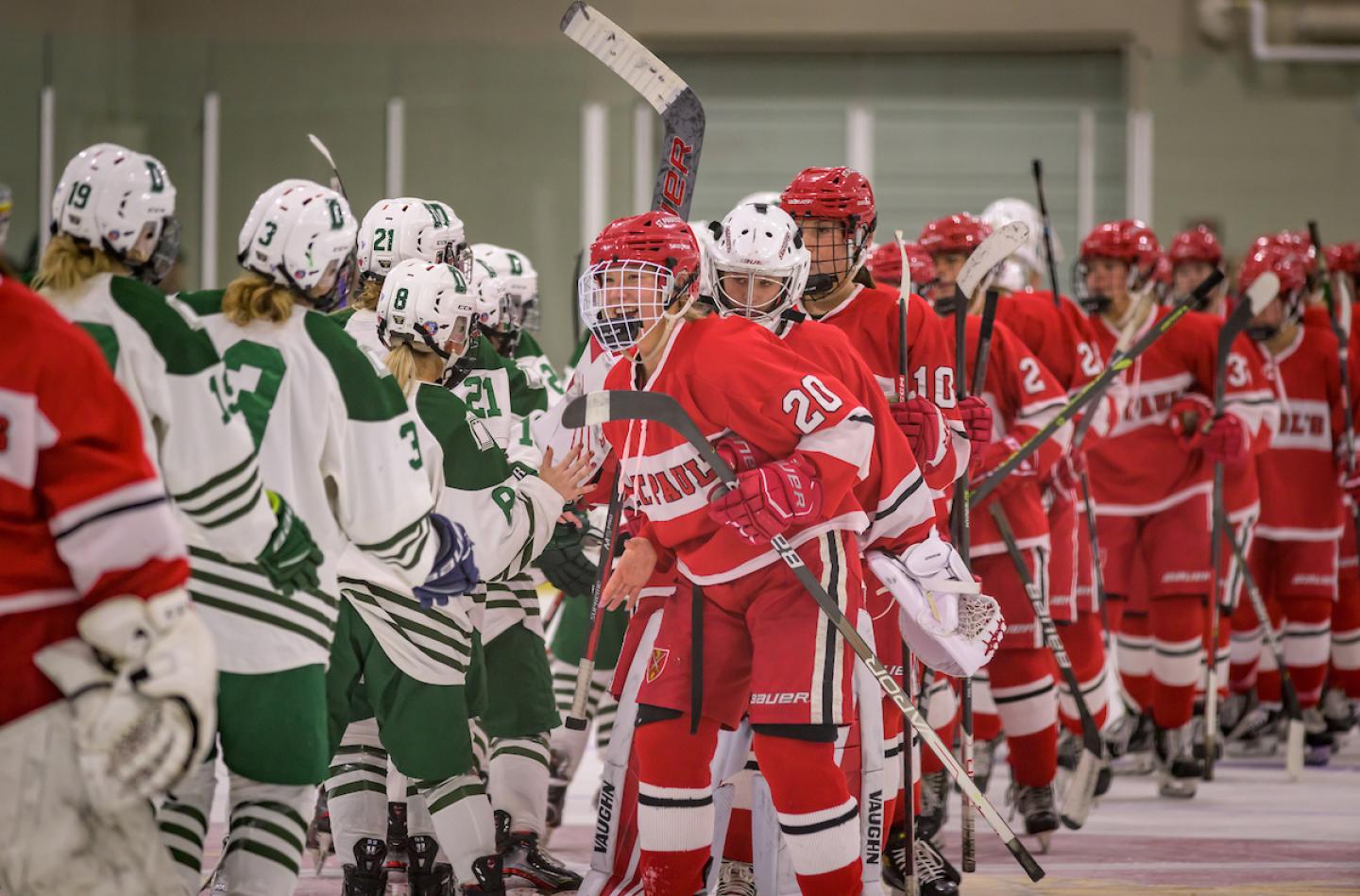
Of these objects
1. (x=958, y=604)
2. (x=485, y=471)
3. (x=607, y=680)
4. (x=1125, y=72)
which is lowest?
(x=607, y=680)

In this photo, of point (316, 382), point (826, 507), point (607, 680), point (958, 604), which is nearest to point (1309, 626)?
point (607, 680)

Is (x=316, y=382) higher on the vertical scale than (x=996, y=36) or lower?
lower

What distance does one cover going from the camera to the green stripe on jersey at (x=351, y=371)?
94.7 inches

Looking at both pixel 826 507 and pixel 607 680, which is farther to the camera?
pixel 607 680

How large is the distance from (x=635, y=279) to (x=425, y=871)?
1274 millimetres

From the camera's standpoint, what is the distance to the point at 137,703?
1.79 meters

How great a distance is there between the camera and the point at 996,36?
10172 mm

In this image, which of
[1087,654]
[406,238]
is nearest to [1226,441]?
[1087,654]

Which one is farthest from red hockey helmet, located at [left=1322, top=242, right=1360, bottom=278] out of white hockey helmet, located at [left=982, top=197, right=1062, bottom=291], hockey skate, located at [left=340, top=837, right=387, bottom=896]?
hockey skate, located at [left=340, top=837, right=387, bottom=896]

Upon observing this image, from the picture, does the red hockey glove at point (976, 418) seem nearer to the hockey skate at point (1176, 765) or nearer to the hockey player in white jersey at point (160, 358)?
the hockey skate at point (1176, 765)

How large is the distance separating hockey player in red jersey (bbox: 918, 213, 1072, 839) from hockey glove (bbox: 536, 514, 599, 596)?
3.04ft

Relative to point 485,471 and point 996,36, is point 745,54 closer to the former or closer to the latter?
point 996,36

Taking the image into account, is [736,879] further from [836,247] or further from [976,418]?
[836,247]

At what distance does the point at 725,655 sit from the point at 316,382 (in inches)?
33.9
